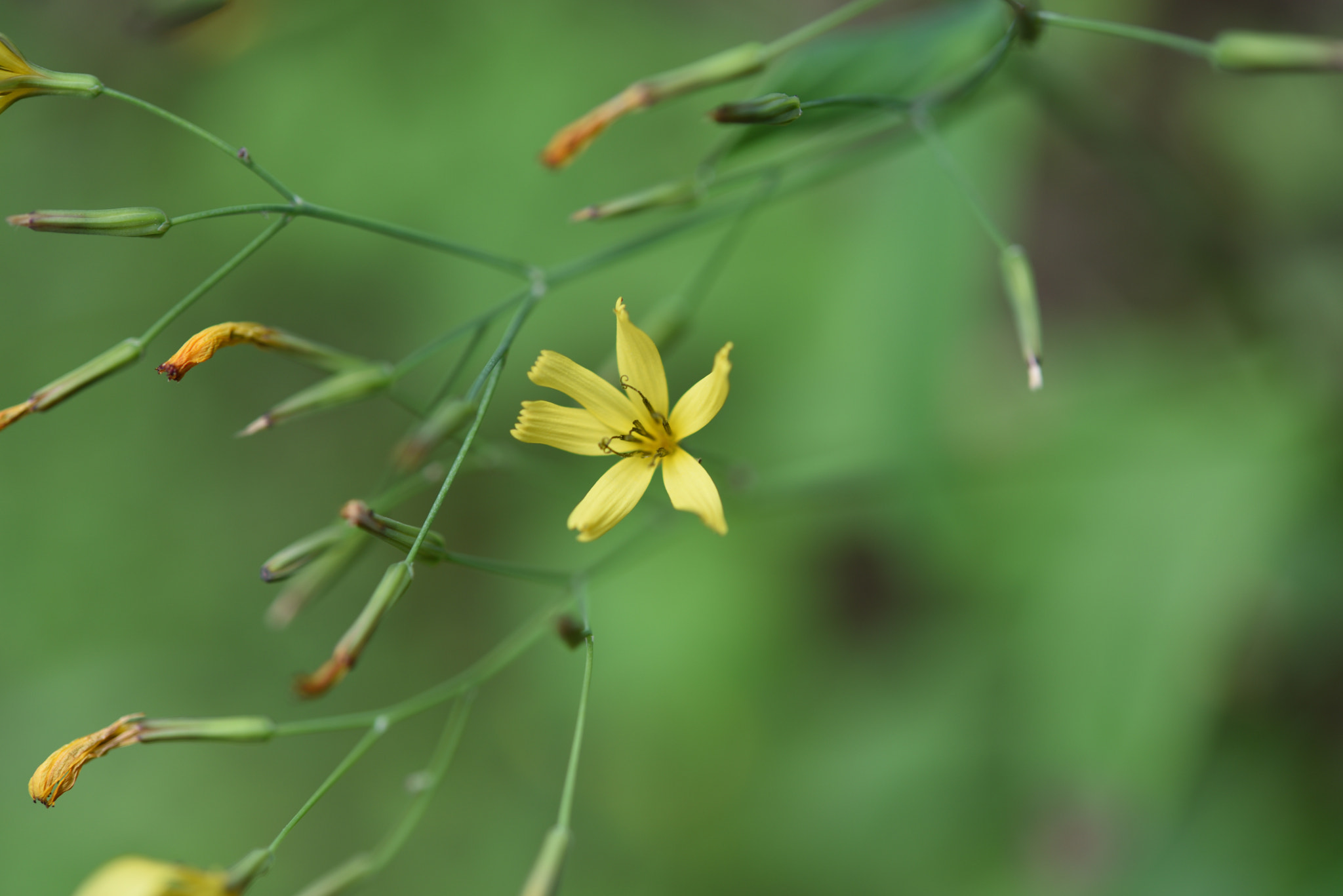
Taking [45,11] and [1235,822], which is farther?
[45,11]

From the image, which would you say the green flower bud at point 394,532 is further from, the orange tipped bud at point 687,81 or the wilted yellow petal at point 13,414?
the orange tipped bud at point 687,81

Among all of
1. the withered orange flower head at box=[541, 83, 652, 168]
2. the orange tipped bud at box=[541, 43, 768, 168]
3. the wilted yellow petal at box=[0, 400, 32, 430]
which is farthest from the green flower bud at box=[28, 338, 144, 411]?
the orange tipped bud at box=[541, 43, 768, 168]

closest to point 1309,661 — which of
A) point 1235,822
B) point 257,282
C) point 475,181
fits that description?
point 1235,822

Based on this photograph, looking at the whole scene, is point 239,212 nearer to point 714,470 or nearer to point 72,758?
point 72,758

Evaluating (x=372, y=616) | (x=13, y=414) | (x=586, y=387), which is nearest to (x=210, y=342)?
(x=13, y=414)

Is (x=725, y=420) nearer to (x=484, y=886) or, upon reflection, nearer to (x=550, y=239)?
(x=550, y=239)

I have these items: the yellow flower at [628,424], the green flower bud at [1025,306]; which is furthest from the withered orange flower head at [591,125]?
the green flower bud at [1025,306]
